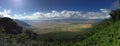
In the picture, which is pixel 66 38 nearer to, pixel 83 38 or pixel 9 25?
pixel 83 38

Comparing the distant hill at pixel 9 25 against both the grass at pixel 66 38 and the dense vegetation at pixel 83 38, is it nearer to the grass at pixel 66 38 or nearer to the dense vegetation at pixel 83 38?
the dense vegetation at pixel 83 38

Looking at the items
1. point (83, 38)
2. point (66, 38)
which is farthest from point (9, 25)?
point (83, 38)

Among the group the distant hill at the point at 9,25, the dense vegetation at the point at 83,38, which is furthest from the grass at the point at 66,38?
the distant hill at the point at 9,25

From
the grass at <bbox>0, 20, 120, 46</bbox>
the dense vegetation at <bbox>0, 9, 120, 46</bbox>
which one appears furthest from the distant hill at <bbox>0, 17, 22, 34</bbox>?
the grass at <bbox>0, 20, 120, 46</bbox>

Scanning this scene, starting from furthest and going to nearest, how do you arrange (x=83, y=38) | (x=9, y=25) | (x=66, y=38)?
(x=9, y=25)
(x=83, y=38)
(x=66, y=38)

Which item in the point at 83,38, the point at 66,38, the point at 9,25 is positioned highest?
the point at 9,25

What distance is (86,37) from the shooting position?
121188 mm

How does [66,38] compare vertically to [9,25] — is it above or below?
below

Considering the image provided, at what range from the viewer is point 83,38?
119688 millimetres

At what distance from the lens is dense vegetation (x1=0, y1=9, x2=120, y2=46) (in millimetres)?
93550

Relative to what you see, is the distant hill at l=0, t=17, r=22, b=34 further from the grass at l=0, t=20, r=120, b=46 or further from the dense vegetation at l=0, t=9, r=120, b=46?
the grass at l=0, t=20, r=120, b=46

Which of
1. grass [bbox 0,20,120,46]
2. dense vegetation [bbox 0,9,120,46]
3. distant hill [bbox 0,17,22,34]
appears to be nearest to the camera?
dense vegetation [bbox 0,9,120,46]

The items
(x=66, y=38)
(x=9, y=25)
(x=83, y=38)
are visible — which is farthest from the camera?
(x=9, y=25)

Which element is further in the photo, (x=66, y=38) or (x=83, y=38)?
(x=83, y=38)
